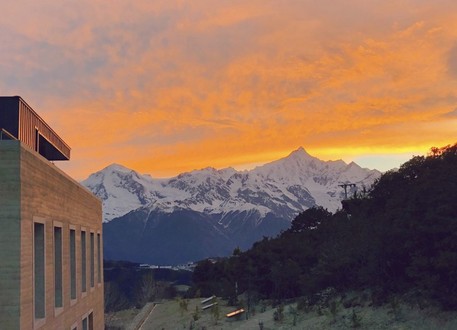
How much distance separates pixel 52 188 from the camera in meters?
16.5

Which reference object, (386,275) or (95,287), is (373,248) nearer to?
(386,275)

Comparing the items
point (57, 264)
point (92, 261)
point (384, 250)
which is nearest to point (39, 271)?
point (57, 264)

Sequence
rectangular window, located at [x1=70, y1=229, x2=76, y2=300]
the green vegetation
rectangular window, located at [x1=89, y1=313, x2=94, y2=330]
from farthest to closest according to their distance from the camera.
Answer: the green vegetation < rectangular window, located at [x1=89, y1=313, x2=94, y2=330] < rectangular window, located at [x1=70, y1=229, x2=76, y2=300]

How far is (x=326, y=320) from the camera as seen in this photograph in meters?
26.5

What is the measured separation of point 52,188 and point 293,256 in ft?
93.3

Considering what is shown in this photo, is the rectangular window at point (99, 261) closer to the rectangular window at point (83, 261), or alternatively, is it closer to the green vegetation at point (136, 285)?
the rectangular window at point (83, 261)

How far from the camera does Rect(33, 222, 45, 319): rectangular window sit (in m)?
15.1

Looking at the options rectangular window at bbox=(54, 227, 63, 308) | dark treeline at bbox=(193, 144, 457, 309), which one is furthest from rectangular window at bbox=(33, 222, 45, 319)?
dark treeline at bbox=(193, 144, 457, 309)

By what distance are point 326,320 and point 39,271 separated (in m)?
15.0

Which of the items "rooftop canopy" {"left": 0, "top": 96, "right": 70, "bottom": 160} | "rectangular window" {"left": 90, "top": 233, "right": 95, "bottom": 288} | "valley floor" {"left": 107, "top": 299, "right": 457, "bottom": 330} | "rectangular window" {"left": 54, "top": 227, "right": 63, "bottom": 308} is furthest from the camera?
"rectangular window" {"left": 90, "top": 233, "right": 95, "bottom": 288}

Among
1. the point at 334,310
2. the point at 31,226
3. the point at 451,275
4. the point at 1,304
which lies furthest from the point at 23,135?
the point at 451,275

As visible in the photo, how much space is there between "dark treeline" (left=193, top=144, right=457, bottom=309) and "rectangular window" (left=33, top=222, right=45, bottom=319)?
1506cm

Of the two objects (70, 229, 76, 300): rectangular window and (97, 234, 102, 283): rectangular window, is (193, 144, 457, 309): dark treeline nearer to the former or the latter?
(97, 234, 102, 283): rectangular window

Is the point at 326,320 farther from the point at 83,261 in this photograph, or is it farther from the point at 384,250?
the point at 83,261
